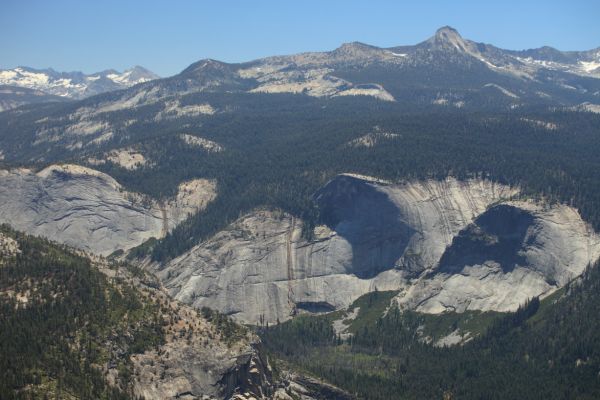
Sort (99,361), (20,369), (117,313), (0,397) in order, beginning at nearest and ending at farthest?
(0,397) → (20,369) → (99,361) → (117,313)

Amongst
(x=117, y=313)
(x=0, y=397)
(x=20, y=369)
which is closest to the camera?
(x=0, y=397)

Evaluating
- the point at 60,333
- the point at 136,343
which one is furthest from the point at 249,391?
the point at 60,333

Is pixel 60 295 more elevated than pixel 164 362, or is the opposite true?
pixel 60 295

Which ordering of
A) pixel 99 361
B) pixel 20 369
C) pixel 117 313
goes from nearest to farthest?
1. pixel 20 369
2. pixel 99 361
3. pixel 117 313

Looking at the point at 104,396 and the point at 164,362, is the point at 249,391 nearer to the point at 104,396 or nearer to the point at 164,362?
the point at 164,362

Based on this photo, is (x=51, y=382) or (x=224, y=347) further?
(x=224, y=347)

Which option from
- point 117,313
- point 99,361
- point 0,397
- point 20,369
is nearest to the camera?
point 0,397

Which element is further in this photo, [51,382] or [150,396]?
[150,396]

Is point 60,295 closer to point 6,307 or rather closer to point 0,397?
point 6,307

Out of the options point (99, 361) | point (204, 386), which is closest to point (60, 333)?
point (99, 361)
